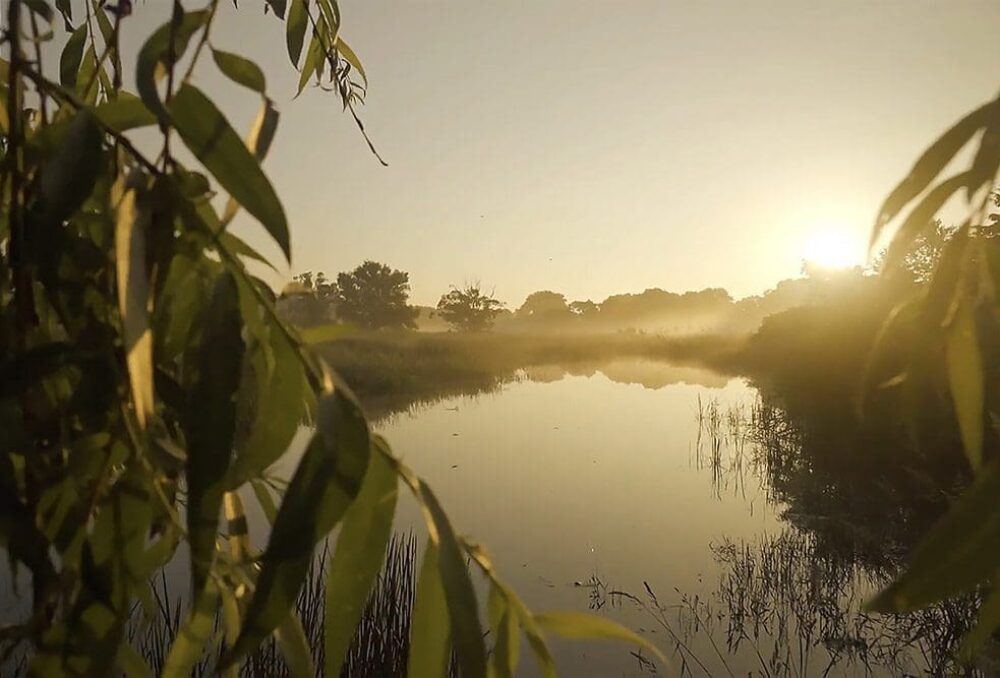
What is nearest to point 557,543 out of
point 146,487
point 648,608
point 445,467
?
point 648,608

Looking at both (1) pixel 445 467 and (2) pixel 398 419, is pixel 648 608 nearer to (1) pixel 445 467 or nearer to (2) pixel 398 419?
(1) pixel 445 467

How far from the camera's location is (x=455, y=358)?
13.5 metres

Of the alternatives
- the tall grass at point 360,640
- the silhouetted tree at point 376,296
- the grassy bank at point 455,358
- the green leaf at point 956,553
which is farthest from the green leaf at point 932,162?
the silhouetted tree at point 376,296

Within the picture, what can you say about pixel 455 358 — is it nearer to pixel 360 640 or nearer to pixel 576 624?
pixel 360 640

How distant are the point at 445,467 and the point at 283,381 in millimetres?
5219

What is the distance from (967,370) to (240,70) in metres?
0.45

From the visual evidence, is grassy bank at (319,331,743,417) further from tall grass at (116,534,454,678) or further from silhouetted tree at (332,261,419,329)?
silhouetted tree at (332,261,419,329)

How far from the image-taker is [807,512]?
13.8 feet

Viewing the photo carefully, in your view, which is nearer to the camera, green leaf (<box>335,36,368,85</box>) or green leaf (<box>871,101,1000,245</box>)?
green leaf (<box>871,101,1000,245</box>)

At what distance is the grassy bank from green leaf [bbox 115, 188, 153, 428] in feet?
9.93

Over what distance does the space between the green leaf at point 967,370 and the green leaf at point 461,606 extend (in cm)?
31

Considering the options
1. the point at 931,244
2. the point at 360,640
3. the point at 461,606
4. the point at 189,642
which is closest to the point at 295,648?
the point at 189,642

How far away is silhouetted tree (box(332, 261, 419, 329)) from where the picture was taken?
27.2m

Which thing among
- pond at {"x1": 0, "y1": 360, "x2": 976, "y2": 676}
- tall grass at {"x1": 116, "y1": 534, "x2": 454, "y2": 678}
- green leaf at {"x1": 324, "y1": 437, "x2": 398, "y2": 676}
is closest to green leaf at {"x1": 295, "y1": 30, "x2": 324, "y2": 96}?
pond at {"x1": 0, "y1": 360, "x2": 976, "y2": 676}
